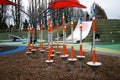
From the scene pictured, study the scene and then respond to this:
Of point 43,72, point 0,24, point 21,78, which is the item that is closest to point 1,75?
point 21,78

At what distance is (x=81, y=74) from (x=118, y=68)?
6.38 ft

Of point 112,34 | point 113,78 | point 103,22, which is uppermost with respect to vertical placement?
point 103,22

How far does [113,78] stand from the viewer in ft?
20.5

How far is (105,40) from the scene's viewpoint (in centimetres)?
Answer: 2283

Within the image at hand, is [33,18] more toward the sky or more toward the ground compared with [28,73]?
more toward the sky

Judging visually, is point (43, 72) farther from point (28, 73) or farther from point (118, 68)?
point (118, 68)

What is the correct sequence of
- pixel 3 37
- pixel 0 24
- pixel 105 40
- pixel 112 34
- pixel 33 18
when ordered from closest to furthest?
1. pixel 33 18
2. pixel 105 40
3. pixel 112 34
4. pixel 3 37
5. pixel 0 24

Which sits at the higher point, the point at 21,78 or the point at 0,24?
the point at 0,24

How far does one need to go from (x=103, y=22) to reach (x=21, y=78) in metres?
24.1

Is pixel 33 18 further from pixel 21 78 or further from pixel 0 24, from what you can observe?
pixel 0 24

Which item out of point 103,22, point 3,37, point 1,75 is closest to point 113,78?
point 1,75

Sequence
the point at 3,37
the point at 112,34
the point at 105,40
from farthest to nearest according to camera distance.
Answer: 1. the point at 3,37
2. the point at 112,34
3. the point at 105,40

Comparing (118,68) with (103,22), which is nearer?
(118,68)

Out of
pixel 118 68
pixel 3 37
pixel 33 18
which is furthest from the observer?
pixel 3 37
